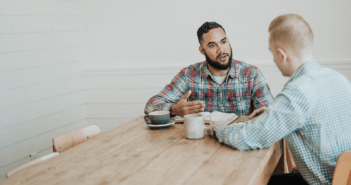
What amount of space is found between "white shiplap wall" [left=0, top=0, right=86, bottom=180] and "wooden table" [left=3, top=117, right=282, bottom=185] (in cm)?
150

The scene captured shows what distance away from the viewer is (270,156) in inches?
53.3

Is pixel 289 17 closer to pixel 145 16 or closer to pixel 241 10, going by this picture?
pixel 241 10

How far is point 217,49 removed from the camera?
88.4 inches

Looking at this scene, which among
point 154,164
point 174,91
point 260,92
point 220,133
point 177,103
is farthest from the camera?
point 174,91

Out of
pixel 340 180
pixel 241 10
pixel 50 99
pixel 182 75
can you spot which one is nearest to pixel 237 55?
pixel 241 10

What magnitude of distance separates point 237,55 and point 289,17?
1.71m

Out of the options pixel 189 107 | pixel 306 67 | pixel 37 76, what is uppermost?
pixel 306 67

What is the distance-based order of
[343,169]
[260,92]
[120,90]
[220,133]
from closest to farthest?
[343,169]
[220,133]
[260,92]
[120,90]

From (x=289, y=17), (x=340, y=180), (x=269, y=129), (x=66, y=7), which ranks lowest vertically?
(x=340, y=180)

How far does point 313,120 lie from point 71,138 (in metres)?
1.16

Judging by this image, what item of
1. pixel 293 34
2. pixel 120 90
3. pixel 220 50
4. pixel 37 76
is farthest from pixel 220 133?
pixel 120 90

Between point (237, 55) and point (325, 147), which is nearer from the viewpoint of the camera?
point (325, 147)

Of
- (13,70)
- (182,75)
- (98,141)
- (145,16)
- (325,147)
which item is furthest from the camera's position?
(145,16)

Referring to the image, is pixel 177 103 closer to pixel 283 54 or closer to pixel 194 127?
pixel 194 127
